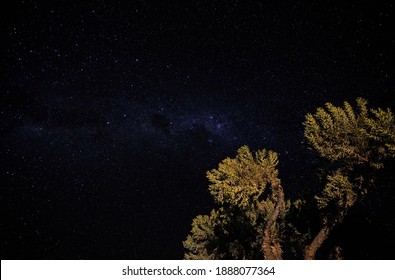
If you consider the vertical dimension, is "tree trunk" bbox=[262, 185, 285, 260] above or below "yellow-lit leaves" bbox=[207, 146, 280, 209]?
below

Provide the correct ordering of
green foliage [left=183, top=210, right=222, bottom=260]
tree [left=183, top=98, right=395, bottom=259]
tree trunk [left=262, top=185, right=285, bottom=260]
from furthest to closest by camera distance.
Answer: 1. green foliage [left=183, top=210, right=222, bottom=260]
2. tree trunk [left=262, top=185, right=285, bottom=260]
3. tree [left=183, top=98, right=395, bottom=259]

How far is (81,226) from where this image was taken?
501ft

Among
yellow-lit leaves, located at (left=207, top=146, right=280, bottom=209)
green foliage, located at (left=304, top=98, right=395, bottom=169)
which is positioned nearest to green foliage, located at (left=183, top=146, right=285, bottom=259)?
yellow-lit leaves, located at (left=207, top=146, right=280, bottom=209)

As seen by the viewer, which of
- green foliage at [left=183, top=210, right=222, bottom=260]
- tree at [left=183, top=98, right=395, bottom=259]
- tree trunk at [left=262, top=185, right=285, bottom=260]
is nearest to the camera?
tree at [left=183, top=98, right=395, bottom=259]

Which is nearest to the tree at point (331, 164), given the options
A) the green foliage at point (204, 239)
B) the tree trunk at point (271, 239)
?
the tree trunk at point (271, 239)

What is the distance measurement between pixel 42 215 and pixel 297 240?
169m

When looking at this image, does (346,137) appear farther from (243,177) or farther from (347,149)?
(243,177)

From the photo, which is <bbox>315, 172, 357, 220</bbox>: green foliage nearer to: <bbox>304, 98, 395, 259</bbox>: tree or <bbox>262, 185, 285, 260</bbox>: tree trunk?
<bbox>304, 98, 395, 259</bbox>: tree

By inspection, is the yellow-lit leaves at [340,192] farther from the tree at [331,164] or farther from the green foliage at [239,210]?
the green foliage at [239,210]

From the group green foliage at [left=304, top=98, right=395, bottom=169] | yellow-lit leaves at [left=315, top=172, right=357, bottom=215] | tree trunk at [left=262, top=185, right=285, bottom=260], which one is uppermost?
green foliage at [left=304, top=98, right=395, bottom=169]

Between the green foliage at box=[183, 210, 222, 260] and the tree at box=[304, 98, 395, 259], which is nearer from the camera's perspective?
the tree at box=[304, 98, 395, 259]
